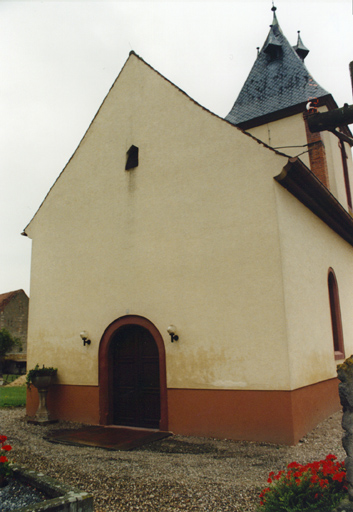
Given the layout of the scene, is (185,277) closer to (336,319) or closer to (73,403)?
(73,403)

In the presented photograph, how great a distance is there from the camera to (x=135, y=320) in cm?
1002

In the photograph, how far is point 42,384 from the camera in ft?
35.3

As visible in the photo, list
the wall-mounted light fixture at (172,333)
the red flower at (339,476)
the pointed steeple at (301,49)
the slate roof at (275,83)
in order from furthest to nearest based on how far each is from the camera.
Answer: the pointed steeple at (301,49) < the slate roof at (275,83) < the wall-mounted light fixture at (172,333) < the red flower at (339,476)

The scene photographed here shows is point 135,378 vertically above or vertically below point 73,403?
above

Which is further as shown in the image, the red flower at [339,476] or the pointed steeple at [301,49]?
the pointed steeple at [301,49]

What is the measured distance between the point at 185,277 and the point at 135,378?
2867mm

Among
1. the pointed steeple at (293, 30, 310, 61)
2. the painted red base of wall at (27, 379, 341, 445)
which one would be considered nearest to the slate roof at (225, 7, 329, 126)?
the pointed steeple at (293, 30, 310, 61)

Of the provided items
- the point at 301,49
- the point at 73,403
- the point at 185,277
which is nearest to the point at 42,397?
the point at 73,403

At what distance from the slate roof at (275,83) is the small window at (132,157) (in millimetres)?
6198

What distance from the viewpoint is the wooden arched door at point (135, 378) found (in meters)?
9.78

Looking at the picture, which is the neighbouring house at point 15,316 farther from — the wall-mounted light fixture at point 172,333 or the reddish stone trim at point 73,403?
the wall-mounted light fixture at point 172,333

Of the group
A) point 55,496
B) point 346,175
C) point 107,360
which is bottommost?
point 55,496

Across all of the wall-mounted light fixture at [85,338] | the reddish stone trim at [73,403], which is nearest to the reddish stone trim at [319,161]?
the wall-mounted light fixture at [85,338]

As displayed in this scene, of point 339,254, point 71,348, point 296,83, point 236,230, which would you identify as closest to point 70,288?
point 71,348
